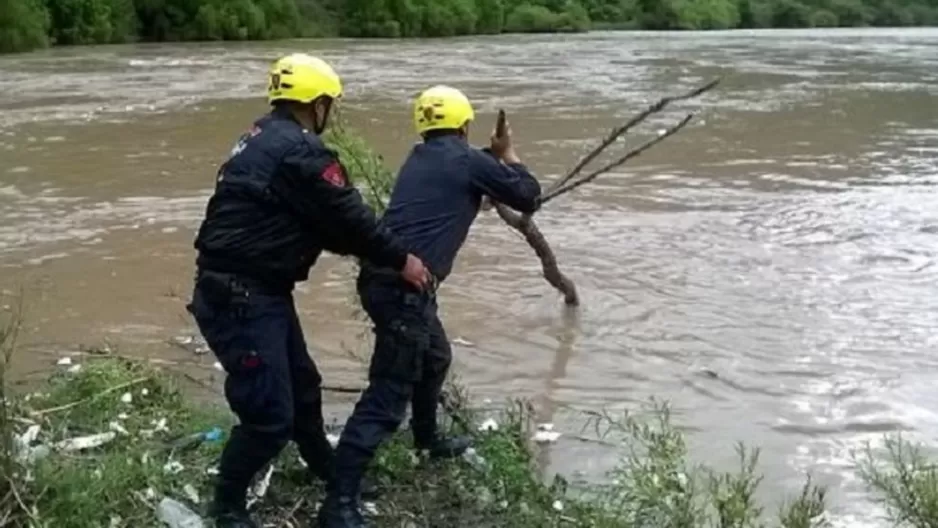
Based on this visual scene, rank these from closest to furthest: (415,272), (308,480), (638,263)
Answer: (415,272)
(308,480)
(638,263)

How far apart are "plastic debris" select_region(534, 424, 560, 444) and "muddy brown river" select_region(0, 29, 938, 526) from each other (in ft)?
0.33

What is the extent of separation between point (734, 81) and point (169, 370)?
2270 cm

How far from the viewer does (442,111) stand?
5219mm

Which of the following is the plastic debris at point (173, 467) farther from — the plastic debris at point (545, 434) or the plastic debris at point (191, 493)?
the plastic debris at point (545, 434)

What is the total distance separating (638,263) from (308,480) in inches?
236

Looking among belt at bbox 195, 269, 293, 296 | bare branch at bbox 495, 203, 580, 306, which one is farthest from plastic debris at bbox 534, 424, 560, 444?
belt at bbox 195, 269, 293, 296

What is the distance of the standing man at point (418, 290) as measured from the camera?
4.84 metres

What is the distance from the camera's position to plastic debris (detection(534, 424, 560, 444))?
6332 mm

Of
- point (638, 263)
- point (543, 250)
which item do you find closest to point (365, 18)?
point (638, 263)

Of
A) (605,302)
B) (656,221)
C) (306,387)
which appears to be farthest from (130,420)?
(656,221)

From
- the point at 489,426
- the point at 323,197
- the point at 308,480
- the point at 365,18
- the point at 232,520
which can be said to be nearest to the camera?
the point at 323,197

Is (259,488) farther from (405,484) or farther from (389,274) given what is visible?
(389,274)

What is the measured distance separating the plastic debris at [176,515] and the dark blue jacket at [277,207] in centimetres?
87

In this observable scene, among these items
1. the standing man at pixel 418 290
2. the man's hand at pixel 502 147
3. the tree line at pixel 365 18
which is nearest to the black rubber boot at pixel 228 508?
the standing man at pixel 418 290
